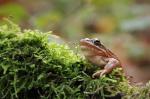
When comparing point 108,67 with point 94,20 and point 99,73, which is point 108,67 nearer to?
point 99,73

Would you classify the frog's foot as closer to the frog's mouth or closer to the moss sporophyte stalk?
the moss sporophyte stalk

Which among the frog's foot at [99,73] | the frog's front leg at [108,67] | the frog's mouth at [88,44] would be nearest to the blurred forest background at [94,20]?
the frog's mouth at [88,44]

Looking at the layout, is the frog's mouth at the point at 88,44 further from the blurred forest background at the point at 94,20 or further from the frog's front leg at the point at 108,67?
the blurred forest background at the point at 94,20

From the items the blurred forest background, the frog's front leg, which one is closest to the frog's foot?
the frog's front leg

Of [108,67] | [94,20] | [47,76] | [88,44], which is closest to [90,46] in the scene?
[88,44]

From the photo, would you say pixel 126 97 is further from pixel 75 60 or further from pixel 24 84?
pixel 24 84

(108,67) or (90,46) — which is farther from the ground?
(90,46)
